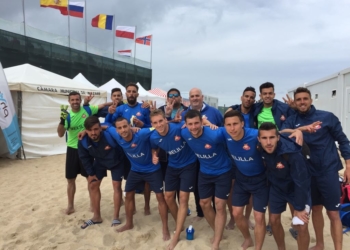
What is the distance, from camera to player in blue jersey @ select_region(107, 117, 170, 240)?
3.70 m

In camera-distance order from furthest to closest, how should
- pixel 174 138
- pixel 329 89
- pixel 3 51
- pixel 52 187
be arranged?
pixel 3 51
pixel 329 89
pixel 52 187
pixel 174 138

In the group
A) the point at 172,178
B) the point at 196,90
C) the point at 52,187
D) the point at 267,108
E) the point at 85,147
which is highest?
the point at 196,90

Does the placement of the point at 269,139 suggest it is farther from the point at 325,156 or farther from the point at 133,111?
the point at 133,111

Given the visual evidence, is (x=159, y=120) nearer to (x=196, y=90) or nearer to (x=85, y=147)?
(x=196, y=90)

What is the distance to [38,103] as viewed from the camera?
9.12 meters

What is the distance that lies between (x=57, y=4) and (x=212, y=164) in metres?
19.6

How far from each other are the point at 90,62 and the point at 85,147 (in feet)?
82.5

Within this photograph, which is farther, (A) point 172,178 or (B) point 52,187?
(B) point 52,187

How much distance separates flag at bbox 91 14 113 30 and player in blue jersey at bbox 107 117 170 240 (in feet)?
72.5

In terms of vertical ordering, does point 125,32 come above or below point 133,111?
above

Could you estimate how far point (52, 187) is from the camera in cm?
613

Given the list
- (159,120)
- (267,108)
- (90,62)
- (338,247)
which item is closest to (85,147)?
(159,120)

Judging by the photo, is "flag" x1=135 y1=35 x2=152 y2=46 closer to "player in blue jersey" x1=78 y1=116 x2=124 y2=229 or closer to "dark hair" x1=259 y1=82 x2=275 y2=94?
"player in blue jersey" x1=78 y1=116 x2=124 y2=229

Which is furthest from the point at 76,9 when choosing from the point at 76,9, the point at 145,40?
the point at 145,40
